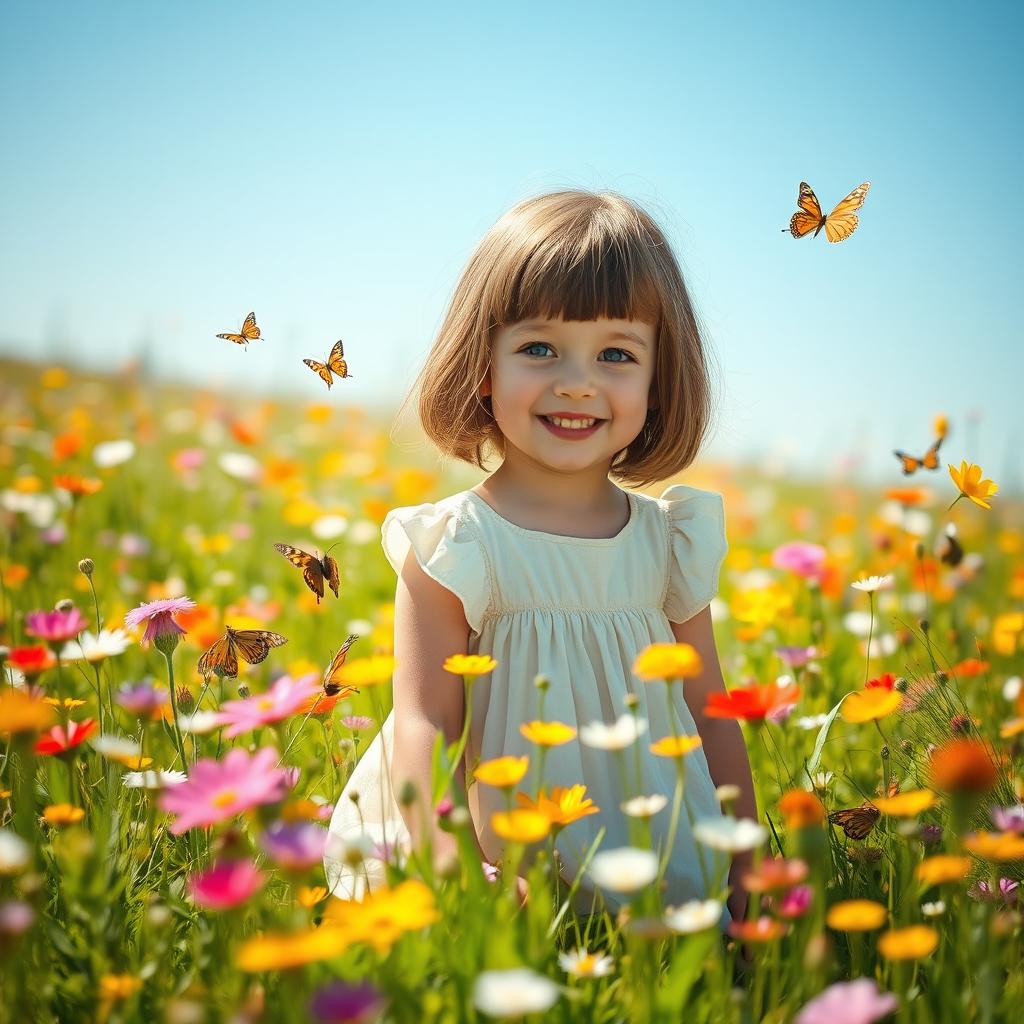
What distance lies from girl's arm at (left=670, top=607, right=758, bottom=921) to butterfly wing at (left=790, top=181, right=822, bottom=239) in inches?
25.2

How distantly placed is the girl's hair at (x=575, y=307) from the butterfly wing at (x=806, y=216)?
0.25 meters

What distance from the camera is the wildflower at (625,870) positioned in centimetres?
88

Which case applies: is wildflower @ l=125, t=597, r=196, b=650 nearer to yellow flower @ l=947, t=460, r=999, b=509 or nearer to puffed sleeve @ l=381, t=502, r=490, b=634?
puffed sleeve @ l=381, t=502, r=490, b=634

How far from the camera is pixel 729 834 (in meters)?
0.94

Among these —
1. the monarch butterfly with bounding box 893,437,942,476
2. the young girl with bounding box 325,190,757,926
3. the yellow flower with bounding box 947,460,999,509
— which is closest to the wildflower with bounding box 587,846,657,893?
the young girl with bounding box 325,190,757,926

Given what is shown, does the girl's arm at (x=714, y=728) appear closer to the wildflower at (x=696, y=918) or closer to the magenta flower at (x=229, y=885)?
the wildflower at (x=696, y=918)

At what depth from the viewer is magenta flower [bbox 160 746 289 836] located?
0.87 m

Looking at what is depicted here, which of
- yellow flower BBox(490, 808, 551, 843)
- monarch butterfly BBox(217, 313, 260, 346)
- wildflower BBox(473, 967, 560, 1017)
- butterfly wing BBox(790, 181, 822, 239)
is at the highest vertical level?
butterfly wing BBox(790, 181, 822, 239)

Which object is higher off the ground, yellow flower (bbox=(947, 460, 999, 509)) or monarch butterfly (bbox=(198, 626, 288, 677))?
yellow flower (bbox=(947, 460, 999, 509))

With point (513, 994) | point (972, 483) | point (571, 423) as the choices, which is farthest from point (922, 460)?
point (513, 994)

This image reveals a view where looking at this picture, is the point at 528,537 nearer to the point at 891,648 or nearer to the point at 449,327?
the point at 449,327

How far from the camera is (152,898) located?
123 centimetres

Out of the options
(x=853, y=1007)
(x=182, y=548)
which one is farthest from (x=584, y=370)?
(x=182, y=548)

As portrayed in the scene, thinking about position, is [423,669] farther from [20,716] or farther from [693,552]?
[20,716]
